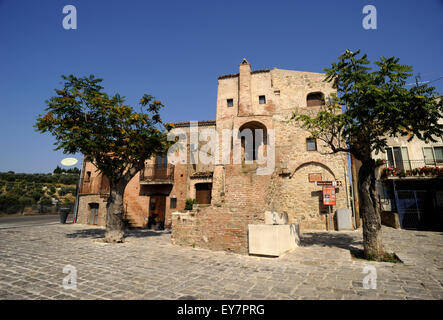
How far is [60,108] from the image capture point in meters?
9.83

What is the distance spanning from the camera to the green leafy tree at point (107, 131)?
9.80 meters

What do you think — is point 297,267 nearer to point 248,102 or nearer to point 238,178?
point 238,178

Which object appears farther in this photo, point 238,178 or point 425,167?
point 425,167

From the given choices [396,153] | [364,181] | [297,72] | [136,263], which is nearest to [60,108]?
[136,263]

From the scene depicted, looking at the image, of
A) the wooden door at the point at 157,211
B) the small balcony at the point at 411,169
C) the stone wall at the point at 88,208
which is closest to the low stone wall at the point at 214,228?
the wooden door at the point at 157,211

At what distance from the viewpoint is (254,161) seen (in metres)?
13.0

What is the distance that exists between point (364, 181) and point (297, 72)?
13.5 m

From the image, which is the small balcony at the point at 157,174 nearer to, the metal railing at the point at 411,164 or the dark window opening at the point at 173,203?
the dark window opening at the point at 173,203

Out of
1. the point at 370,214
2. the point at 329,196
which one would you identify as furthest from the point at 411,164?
the point at 370,214

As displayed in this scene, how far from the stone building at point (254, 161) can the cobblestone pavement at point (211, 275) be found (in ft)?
16.8

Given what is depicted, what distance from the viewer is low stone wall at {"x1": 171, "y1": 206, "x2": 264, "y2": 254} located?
8.12 m

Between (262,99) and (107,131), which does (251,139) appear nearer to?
(262,99)

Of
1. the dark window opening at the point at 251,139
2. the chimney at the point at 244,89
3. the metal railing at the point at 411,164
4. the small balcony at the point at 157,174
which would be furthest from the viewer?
the chimney at the point at 244,89

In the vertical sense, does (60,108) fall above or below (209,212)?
above
